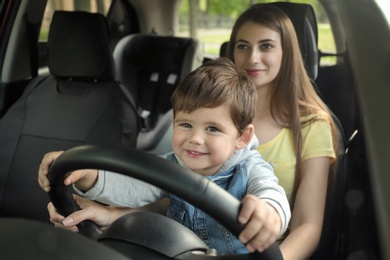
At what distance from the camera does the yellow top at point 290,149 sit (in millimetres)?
1633

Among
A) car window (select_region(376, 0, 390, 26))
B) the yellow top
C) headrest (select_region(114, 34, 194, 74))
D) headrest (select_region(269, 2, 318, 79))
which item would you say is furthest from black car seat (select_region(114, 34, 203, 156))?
car window (select_region(376, 0, 390, 26))

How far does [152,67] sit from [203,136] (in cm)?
248

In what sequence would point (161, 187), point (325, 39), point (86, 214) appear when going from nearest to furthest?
point (161, 187) < point (86, 214) < point (325, 39)

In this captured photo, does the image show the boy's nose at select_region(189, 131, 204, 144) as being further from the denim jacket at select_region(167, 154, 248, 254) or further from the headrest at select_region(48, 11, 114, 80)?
the headrest at select_region(48, 11, 114, 80)

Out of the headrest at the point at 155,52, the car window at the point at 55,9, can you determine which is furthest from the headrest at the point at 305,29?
the headrest at the point at 155,52

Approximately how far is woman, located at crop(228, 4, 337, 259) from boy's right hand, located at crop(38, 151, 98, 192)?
0.64m

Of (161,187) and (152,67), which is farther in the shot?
(152,67)

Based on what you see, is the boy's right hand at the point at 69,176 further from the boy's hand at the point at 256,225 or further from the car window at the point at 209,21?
the car window at the point at 209,21

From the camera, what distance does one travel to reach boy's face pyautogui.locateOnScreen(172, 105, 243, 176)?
1.19 meters

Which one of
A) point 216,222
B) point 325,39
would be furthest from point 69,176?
point 325,39

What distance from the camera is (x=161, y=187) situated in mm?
793

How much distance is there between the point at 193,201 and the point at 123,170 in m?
0.12

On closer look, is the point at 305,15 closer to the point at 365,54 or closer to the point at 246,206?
the point at 365,54

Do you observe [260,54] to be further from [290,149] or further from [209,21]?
[209,21]
